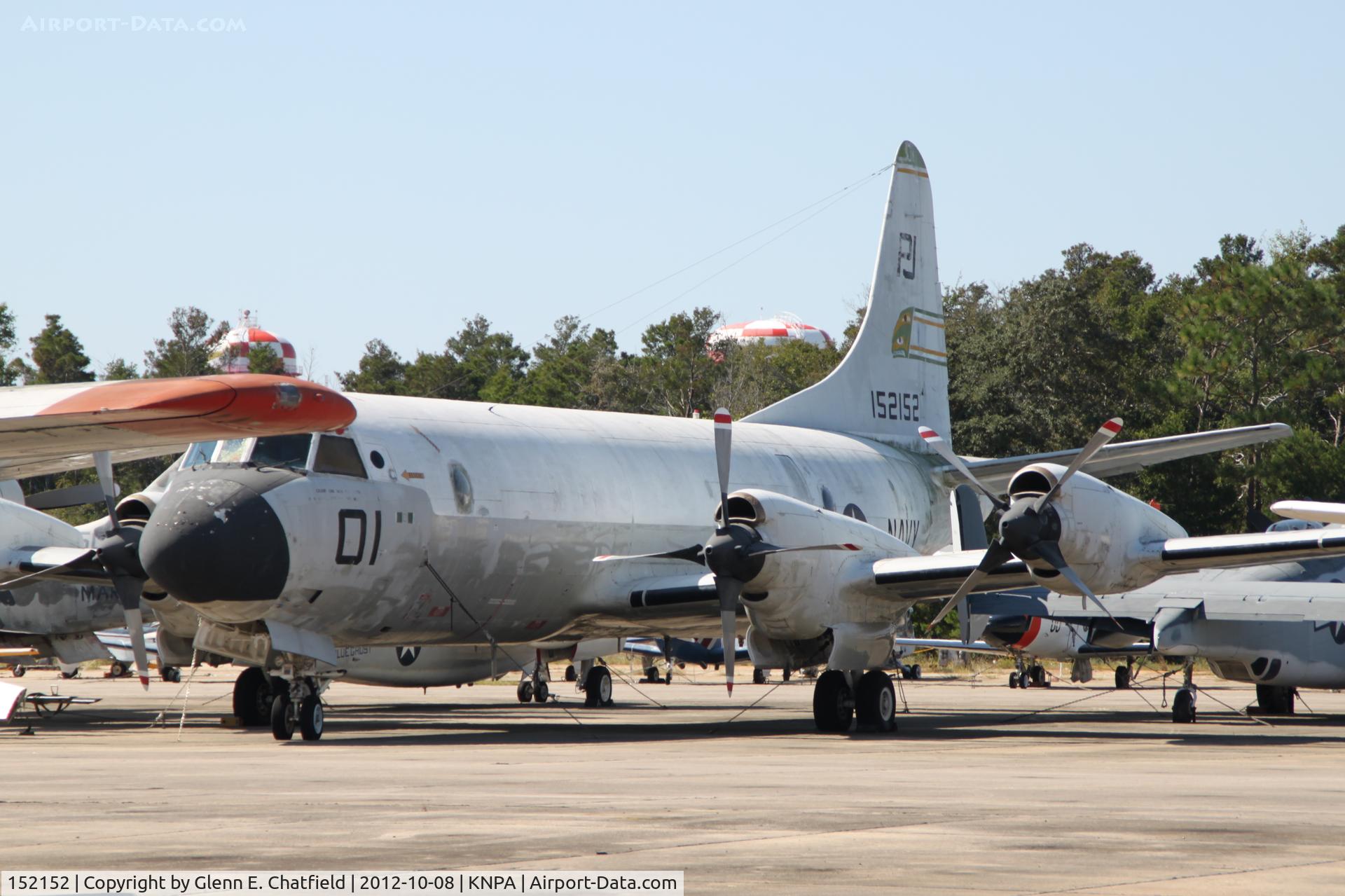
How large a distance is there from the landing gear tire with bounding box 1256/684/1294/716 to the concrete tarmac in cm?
460

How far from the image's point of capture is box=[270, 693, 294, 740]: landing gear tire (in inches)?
654

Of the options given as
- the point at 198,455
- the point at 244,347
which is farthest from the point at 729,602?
the point at 244,347

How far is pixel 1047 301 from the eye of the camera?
5775 cm

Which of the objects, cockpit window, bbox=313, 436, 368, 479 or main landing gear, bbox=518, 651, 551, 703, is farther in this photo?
main landing gear, bbox=518, 651, 551, 703

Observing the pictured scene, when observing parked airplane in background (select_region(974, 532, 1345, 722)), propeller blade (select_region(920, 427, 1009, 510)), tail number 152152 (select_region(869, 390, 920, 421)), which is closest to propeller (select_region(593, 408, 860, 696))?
propeller blade (select_region(920, 427, 1009, 510))

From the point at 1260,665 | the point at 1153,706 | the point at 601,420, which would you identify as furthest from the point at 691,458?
the point at 1153,706

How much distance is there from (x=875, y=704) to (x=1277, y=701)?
9.03 m

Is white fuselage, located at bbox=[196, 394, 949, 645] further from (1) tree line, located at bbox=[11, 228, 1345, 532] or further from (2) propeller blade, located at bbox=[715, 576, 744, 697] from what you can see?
(1) tree line, located at bbox=[11, 228, 1345, 532]

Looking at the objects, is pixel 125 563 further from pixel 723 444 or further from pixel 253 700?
pixel 723 444

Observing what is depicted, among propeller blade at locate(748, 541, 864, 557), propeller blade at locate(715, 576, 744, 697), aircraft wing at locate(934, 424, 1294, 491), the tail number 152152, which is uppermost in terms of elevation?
the tail number 152152

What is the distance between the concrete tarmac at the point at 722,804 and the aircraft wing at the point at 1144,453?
3.42 metres

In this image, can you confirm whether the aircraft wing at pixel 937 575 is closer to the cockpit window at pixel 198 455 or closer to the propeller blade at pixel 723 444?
the propeller blade at pixel 723 444

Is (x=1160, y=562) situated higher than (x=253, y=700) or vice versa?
(x=1160, y=562)

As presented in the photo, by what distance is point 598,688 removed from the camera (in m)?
26.9
